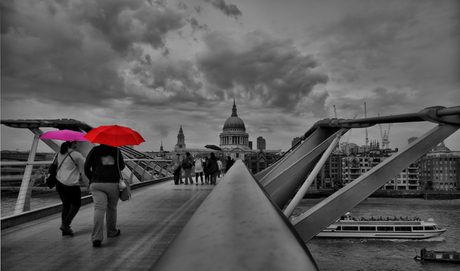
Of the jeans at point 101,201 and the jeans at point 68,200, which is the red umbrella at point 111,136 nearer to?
the jeans at point 101,201

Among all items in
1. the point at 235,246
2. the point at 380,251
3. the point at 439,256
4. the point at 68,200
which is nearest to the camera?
the point at 235,246

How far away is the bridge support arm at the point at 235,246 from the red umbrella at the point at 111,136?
3560 mm

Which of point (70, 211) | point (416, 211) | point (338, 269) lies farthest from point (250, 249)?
point (416, 211)

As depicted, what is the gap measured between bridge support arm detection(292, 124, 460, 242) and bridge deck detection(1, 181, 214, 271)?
1.33 meters

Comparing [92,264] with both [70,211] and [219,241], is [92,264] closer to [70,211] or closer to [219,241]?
[70,211]

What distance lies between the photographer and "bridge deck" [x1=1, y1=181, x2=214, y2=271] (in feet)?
11.3

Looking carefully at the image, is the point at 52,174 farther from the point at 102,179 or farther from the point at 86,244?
the point at 86,244

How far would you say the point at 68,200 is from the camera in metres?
4.73

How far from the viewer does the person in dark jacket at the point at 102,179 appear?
409 cm

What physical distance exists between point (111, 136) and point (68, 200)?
1.14 meters

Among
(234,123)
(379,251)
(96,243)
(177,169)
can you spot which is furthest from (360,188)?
(234,123)

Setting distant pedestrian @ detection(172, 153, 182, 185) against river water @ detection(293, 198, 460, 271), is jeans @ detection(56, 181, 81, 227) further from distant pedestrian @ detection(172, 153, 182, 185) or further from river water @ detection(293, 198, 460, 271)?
river water @ detection(293, 198, 460, 271)

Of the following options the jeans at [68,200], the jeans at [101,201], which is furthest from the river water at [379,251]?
the jeans at [101,201]

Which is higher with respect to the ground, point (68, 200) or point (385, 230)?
point (68, 200)
